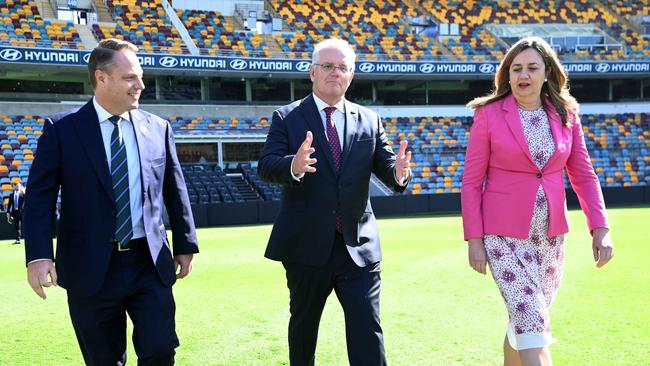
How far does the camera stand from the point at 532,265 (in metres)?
3.36

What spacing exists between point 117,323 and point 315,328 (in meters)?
1.21

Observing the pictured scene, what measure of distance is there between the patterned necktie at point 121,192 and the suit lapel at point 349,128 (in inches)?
50.5

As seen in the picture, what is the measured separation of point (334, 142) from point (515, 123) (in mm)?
1093

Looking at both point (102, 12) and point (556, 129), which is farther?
point (102, 12)

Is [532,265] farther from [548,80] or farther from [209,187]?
[209,187]

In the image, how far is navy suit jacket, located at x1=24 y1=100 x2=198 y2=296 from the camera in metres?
3.21

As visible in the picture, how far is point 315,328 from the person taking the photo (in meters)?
3.80

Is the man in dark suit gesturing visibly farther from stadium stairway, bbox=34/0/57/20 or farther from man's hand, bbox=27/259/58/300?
stadium stairway, bbox=34/0/57/20

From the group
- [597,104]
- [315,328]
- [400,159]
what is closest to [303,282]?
[315,328]

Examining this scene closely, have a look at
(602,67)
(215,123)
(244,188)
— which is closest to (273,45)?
(215,123)

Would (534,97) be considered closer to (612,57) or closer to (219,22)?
(219,22)

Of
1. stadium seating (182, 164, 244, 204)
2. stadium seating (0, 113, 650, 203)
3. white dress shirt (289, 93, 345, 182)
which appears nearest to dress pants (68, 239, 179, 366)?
white dress shirt (289, 93, 345, 182)

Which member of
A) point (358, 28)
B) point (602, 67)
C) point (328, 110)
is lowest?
point (328, 110)

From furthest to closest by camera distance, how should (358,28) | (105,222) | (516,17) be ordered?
1. (516,17)
2. (358,28)
3. (105,222)
